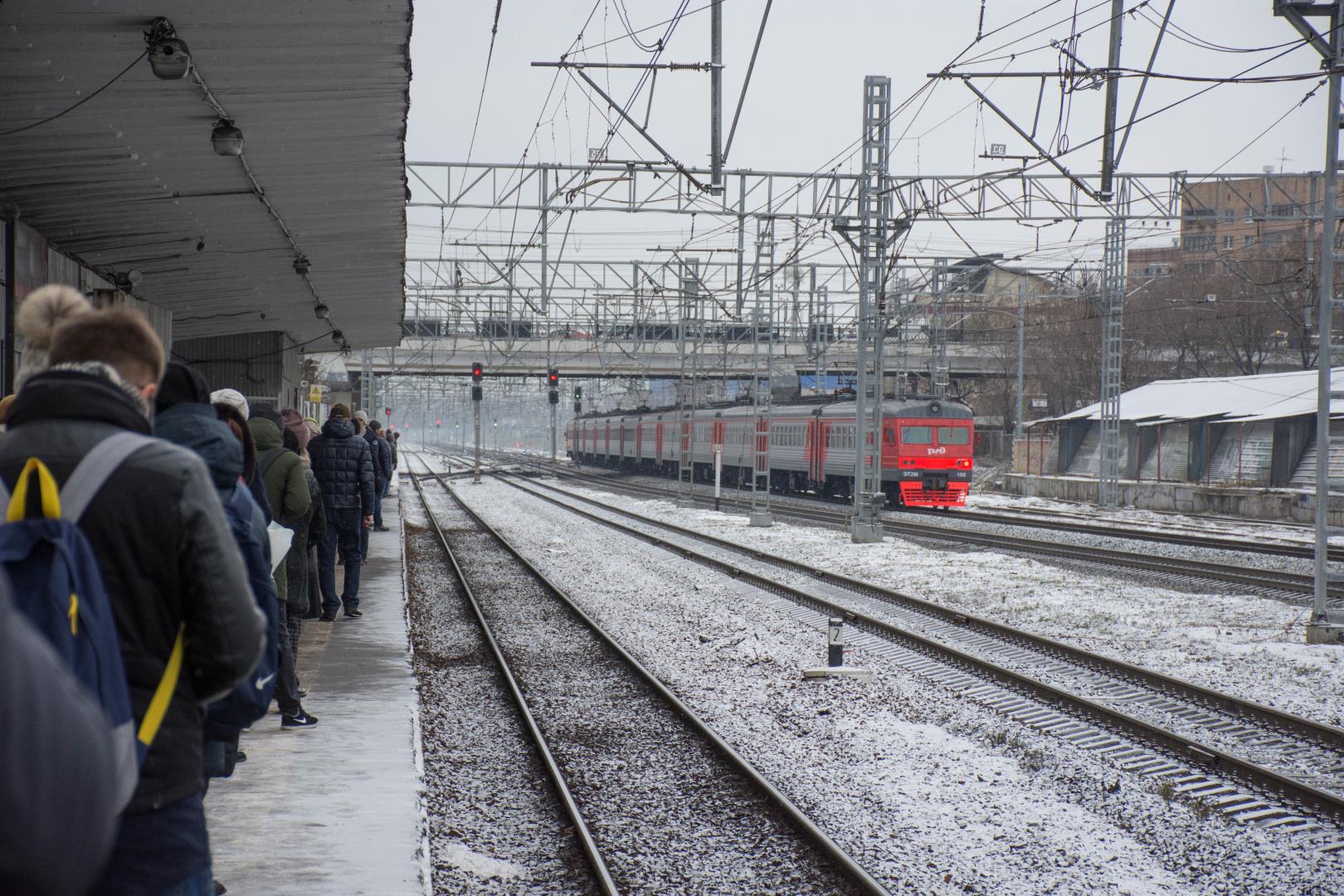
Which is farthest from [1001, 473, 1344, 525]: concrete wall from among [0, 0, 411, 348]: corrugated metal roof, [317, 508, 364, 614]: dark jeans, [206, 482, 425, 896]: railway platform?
[206, 482, 425, 896]: railway platform

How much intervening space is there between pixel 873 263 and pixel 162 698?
19602 millimetres

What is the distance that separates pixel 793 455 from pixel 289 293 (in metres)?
22.5

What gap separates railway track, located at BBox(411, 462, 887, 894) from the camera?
571 centimetres

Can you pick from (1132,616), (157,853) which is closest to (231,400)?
(157,853)

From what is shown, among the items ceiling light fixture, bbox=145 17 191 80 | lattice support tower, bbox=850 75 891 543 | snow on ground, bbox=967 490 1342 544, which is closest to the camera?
ceiling light fixture, bbox=145 17 191 80

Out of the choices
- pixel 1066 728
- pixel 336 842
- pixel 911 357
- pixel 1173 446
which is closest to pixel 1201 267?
pixel 911 357

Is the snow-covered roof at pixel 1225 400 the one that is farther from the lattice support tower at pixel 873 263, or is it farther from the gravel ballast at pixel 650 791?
the gravel ballast at pixel 650 791

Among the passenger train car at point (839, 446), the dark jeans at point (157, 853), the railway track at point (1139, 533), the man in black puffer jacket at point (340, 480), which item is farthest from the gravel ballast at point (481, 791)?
the passenger train car at point (839, 446)

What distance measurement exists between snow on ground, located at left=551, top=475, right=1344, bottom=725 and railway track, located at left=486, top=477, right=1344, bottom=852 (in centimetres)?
46

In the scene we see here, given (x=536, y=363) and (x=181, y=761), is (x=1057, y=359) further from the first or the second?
(x=181, y=761)

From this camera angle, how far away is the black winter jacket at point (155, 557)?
2.50 meters

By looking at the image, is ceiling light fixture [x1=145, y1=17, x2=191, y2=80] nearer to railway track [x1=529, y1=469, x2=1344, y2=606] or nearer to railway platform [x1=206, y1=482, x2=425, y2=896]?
railway platform [x1=206, y1=482, x2=425, y2=896]

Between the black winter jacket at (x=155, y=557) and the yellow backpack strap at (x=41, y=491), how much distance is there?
0.42 feet

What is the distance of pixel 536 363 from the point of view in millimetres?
54281
